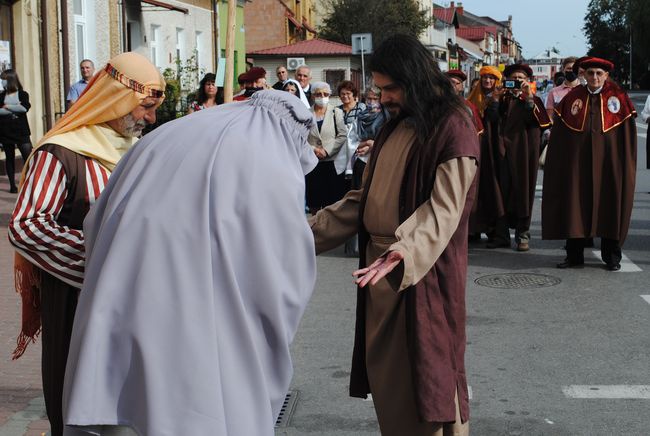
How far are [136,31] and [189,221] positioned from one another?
70.5 feet

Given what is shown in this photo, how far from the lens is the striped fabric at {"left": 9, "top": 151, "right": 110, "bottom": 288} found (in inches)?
126

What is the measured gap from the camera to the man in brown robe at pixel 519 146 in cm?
983

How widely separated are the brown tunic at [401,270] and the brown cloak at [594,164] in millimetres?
5505

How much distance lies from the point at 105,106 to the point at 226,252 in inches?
43.1

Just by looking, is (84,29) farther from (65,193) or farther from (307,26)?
(307,26)

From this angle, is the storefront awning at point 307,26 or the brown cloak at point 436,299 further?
the storefront awning at point 307,26

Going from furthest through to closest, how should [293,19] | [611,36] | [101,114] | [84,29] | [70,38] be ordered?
[611,36]
[293,19]
[84,29]
[70,38]
[101,114]

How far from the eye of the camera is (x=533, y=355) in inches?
241

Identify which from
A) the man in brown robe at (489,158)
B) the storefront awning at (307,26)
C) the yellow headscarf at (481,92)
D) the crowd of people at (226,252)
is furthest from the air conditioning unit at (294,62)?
the crowd of people at (226,252)

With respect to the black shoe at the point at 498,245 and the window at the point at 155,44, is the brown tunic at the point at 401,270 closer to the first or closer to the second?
the black shoe at the point at 498,245

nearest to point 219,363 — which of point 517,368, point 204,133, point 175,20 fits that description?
point 204,133

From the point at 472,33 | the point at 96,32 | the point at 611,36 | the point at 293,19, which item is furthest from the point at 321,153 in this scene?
the point at 472,33

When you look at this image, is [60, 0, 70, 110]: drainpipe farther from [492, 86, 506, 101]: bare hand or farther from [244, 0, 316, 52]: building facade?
[244, 0, 316, 52]: building facade

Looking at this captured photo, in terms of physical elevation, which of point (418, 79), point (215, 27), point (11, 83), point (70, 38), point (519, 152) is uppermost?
point (215, 27)
